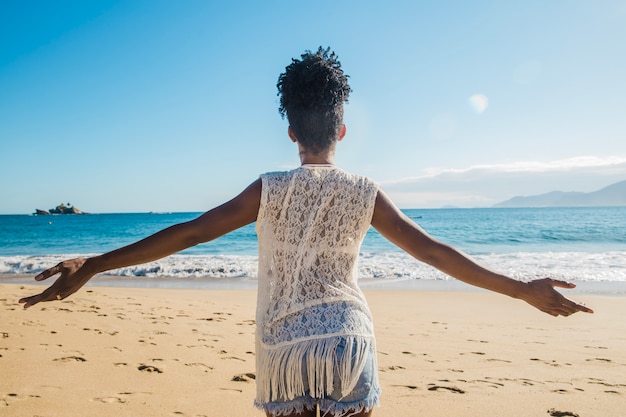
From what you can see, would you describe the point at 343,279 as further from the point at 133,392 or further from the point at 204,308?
the point at 204,308

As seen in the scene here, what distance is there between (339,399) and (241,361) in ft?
11.6

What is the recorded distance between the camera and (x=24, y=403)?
11.2 ft

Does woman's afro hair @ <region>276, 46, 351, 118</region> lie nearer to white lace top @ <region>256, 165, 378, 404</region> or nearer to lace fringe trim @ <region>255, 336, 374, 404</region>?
white lace top @ <region>256, 165, 378, 404</region>

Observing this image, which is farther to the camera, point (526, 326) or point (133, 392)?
point (526, 326)

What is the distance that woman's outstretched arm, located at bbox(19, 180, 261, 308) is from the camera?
1501mm

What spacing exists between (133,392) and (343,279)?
10.1 ft

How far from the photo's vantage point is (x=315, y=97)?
1479mm

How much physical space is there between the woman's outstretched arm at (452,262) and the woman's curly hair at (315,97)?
30 cm

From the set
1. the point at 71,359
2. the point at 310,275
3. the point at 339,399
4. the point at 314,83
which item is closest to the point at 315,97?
the point at 314,83

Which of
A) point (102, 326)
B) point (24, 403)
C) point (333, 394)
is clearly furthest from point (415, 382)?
point (102, 326)

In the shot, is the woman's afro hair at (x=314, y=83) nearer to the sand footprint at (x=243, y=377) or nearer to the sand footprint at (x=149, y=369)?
the sand footprint at (x=243, y=377)

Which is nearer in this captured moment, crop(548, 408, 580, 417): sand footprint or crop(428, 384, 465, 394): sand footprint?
crop(548, 408, 580, 417): sand footprint

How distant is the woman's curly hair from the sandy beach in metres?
2.71

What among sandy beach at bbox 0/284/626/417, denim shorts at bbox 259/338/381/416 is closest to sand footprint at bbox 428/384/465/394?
sandy beach at bbox 0/284/626/417
